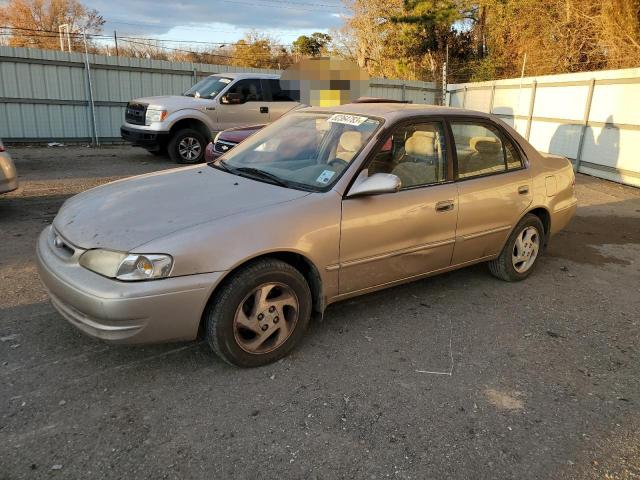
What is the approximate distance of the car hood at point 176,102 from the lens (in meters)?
10.8

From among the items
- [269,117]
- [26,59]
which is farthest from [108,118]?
[269,117]

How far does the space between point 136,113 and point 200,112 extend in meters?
1.41

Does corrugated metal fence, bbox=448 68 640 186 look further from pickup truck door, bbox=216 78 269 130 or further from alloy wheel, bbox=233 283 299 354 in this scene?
alloy wheel, bbox=233 283 299 354

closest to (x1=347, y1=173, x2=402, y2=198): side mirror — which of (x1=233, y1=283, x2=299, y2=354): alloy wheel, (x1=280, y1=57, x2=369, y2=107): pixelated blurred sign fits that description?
(x1=233, y1=283, x2=299, y2=354): alloy wheel

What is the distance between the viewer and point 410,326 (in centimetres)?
390

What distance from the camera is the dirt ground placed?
2.47 m

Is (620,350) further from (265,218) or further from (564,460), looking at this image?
(265,218)

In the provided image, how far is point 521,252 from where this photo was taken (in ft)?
16.0

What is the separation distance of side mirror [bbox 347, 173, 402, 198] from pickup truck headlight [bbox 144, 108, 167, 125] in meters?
Answer: 8.30

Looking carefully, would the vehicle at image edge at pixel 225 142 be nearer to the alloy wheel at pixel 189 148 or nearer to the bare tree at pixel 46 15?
the alloy wheel at pixel 189 148

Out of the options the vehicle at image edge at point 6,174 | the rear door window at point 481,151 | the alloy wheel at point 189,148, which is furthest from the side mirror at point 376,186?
the alloy wheel at point 189,148

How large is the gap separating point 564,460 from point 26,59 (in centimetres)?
1437

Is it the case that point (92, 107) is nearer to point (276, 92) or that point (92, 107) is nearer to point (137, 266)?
point (276, 92)

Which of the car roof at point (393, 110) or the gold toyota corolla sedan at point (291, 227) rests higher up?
the car roof at point (393, 110)
